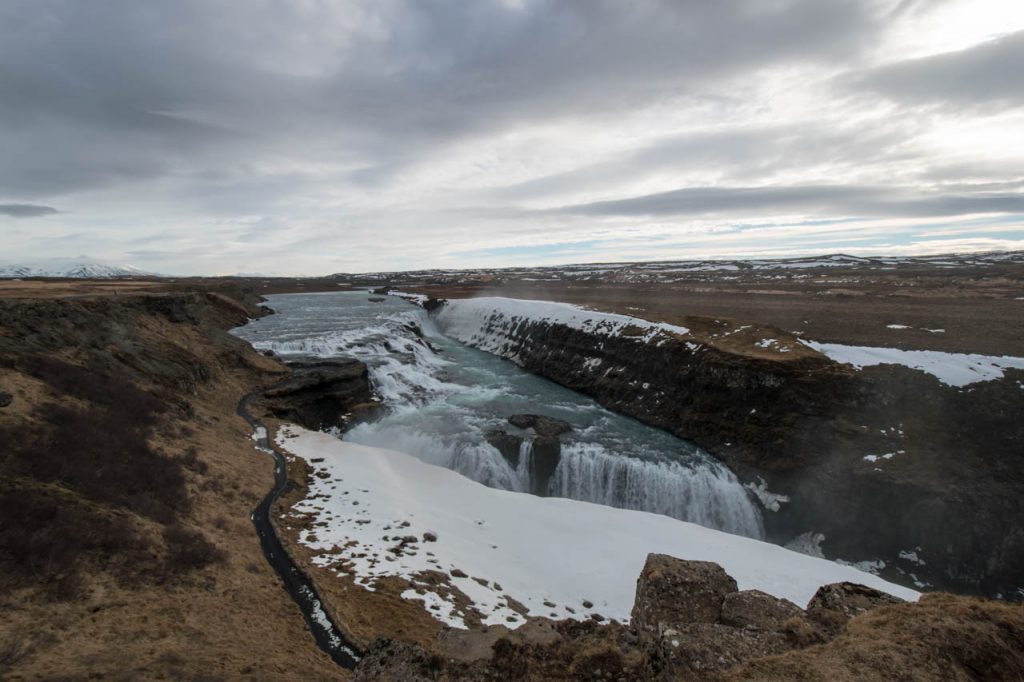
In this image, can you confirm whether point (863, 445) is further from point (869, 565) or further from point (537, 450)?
Result: point (537, 450)

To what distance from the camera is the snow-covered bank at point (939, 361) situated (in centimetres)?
2072

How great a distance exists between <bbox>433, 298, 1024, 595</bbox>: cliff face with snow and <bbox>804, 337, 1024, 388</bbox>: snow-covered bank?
0.22m

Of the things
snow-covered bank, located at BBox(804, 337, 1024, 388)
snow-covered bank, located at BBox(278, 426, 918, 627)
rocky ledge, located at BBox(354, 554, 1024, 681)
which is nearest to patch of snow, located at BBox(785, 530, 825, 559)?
snow-covered bank, located at BBox(278, 426, 918, 627)

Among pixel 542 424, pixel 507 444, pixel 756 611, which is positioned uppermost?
pixel 756 611

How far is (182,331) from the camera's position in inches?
1267

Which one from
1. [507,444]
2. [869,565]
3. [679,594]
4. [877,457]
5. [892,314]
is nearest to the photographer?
[679,594]

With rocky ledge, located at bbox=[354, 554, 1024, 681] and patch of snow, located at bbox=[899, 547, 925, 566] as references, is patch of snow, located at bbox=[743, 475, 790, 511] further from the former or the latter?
rocky ledge, located at bbox=[354, 554, 1024, 681]

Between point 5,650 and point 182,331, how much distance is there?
103 ft

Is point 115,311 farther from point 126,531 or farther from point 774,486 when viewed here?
point 774,486

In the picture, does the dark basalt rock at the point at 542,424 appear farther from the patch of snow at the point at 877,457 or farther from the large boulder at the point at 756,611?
the large boulder at the point at 756,611

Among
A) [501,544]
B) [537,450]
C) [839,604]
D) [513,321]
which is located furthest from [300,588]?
[513,321]

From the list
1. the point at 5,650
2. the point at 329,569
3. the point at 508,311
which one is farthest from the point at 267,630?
the point at 508,311

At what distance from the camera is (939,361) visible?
2245 centimetres

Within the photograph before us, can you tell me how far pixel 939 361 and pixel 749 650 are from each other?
2468 cm
